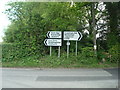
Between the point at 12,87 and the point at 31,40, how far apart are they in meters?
7.09

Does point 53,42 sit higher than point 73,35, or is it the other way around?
point 73,35

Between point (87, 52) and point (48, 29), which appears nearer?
point (87, 52)

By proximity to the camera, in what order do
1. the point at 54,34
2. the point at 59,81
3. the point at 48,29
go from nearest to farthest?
the point at 59,81
the point at 54,34
the point at 48,29

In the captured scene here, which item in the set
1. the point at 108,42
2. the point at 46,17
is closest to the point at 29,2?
the point at 46,17

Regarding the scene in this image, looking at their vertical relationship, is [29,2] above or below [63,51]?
above

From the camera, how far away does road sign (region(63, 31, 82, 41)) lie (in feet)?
36.4

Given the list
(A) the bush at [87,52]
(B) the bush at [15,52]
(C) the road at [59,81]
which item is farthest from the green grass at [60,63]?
(C) the road at [59,81]

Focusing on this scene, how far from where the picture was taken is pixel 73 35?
438 inches

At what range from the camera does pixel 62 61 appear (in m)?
10.4

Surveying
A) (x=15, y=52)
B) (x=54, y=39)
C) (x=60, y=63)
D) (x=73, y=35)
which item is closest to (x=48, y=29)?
(x=54, y=39)

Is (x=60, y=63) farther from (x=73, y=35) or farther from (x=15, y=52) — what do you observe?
(x=15, y=52)

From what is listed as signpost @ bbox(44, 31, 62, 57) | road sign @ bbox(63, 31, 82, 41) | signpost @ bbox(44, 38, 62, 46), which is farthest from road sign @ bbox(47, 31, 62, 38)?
road sign @ bbox(63, 31, 82, 41)

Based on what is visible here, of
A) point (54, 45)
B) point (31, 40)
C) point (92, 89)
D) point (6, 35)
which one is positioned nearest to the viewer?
point (92, 89)

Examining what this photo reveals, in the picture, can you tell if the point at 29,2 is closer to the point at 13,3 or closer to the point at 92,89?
the point at 13,3
